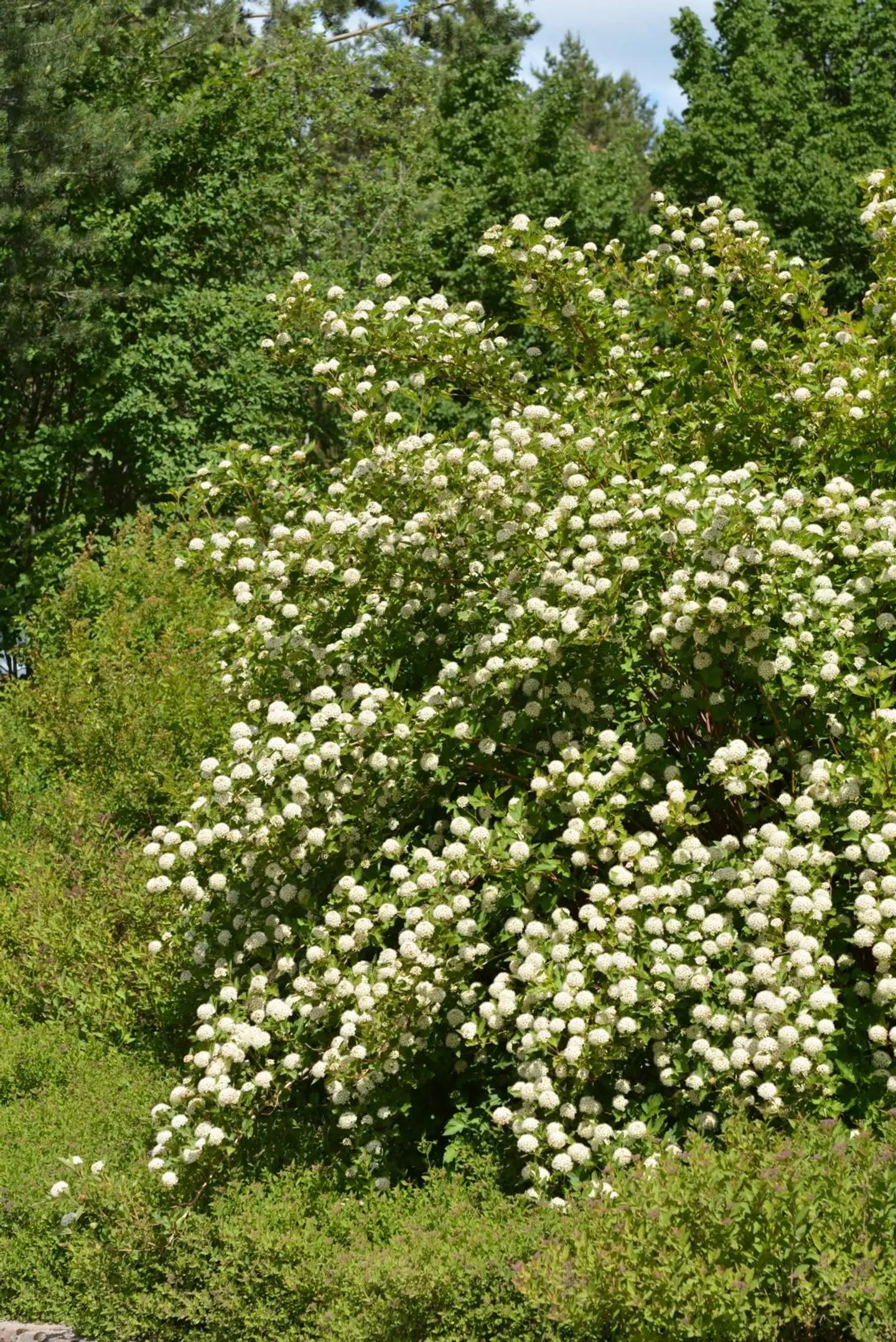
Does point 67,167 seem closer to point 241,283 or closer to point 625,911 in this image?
point 241,283

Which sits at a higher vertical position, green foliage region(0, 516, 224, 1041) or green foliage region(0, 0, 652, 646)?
green foliage region(0, 0, 652, 646)

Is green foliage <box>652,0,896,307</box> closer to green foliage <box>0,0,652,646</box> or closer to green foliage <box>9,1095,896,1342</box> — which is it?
green foliage <box>0,0,652,646</box>

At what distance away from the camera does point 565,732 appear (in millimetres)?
4555

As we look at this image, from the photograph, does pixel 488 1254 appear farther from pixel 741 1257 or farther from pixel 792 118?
pixel 792 118

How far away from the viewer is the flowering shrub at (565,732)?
3.93m

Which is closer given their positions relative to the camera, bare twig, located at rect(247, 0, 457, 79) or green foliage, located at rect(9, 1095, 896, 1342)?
green foliage, located at rect(9, 1095, 896, 1342)

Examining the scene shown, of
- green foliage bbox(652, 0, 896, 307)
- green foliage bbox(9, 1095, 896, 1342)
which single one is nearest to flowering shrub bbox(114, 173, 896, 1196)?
green foliage bbox(9, 1095, 896, 1342)

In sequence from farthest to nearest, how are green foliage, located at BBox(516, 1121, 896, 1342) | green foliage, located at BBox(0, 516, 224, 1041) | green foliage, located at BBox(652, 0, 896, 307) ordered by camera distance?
green foliage, located at BBox(652, 0, 896, 307) → green foliage, located at BBox(0, 516, 224, 1041) → green foliage, located at BBox(516, 1121, 896, 1342)

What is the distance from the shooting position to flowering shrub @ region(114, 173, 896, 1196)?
12.9ft

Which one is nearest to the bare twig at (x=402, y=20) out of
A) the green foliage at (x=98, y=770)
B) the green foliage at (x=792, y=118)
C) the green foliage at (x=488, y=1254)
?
the green foliage at (x=792, y=118)

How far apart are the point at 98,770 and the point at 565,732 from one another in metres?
4.32

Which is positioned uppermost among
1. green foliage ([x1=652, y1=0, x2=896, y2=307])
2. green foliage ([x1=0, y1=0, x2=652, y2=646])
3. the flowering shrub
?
green foliage ([x1=652, y1=0, x2=896, y2=307])

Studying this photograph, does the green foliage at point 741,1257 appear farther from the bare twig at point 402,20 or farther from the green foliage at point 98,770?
the bare twig at point 402,20

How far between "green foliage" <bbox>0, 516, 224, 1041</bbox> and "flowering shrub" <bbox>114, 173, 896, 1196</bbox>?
1194mm
